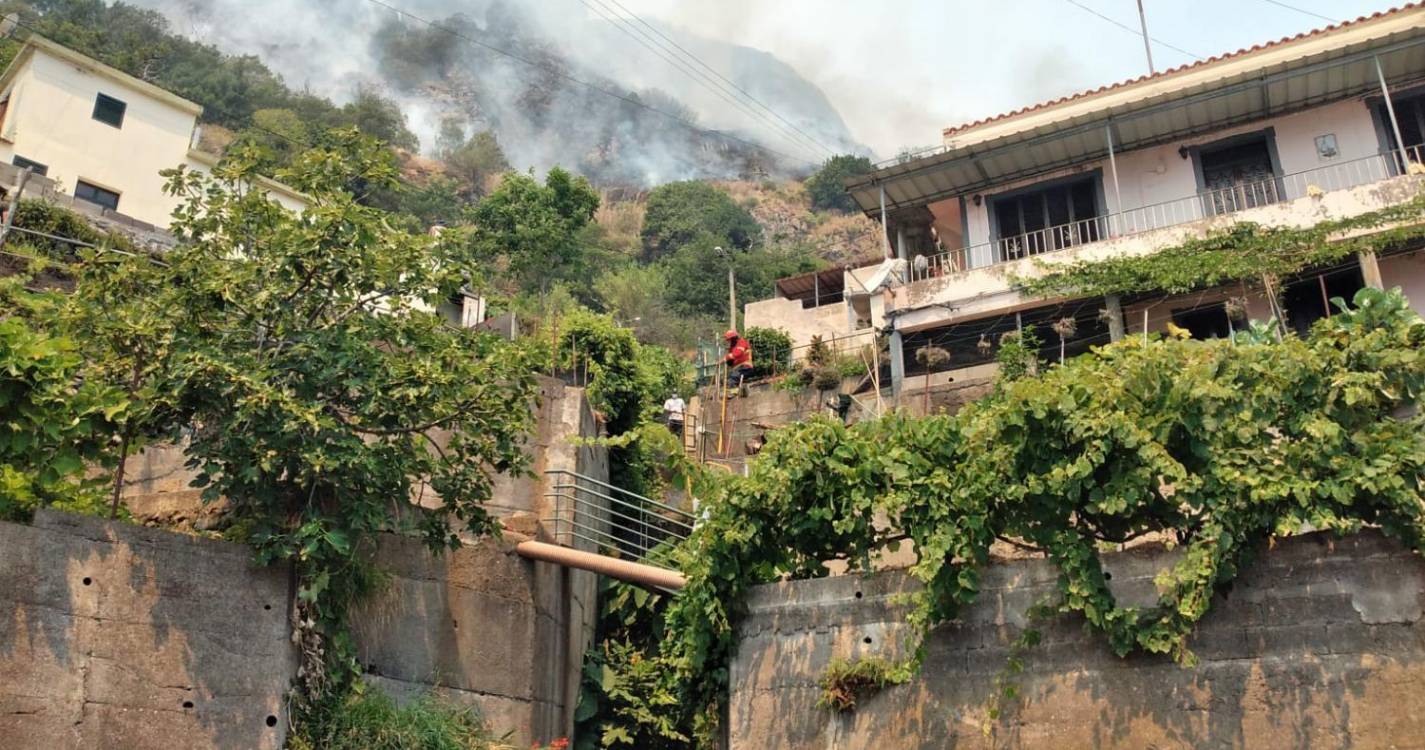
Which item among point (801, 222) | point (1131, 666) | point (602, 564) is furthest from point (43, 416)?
point (801, 222)

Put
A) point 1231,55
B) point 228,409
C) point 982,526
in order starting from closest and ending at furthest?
A: point 982,526 < point 228,409 < point 1231,55

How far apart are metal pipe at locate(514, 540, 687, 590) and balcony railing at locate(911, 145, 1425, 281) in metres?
10.9

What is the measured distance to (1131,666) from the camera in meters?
8.02

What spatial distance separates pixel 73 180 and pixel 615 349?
16.1 metres

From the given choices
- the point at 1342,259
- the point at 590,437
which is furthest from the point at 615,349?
the point at 1342,259

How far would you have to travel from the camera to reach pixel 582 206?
90.9 feet

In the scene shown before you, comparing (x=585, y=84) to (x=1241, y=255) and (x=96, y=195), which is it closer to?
(x=96, y=195)

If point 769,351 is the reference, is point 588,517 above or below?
below

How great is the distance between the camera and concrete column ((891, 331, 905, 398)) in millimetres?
19500

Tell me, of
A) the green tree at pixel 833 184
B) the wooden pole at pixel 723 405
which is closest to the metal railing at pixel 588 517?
the wooden pole at pixel 723 405

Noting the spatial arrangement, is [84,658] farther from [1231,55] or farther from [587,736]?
[1231,55]

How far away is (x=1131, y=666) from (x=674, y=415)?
12395mm

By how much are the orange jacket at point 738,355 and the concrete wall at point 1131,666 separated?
1228cm

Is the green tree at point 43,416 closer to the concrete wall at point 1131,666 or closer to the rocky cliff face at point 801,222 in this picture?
the concrete wall at point 1131,666
